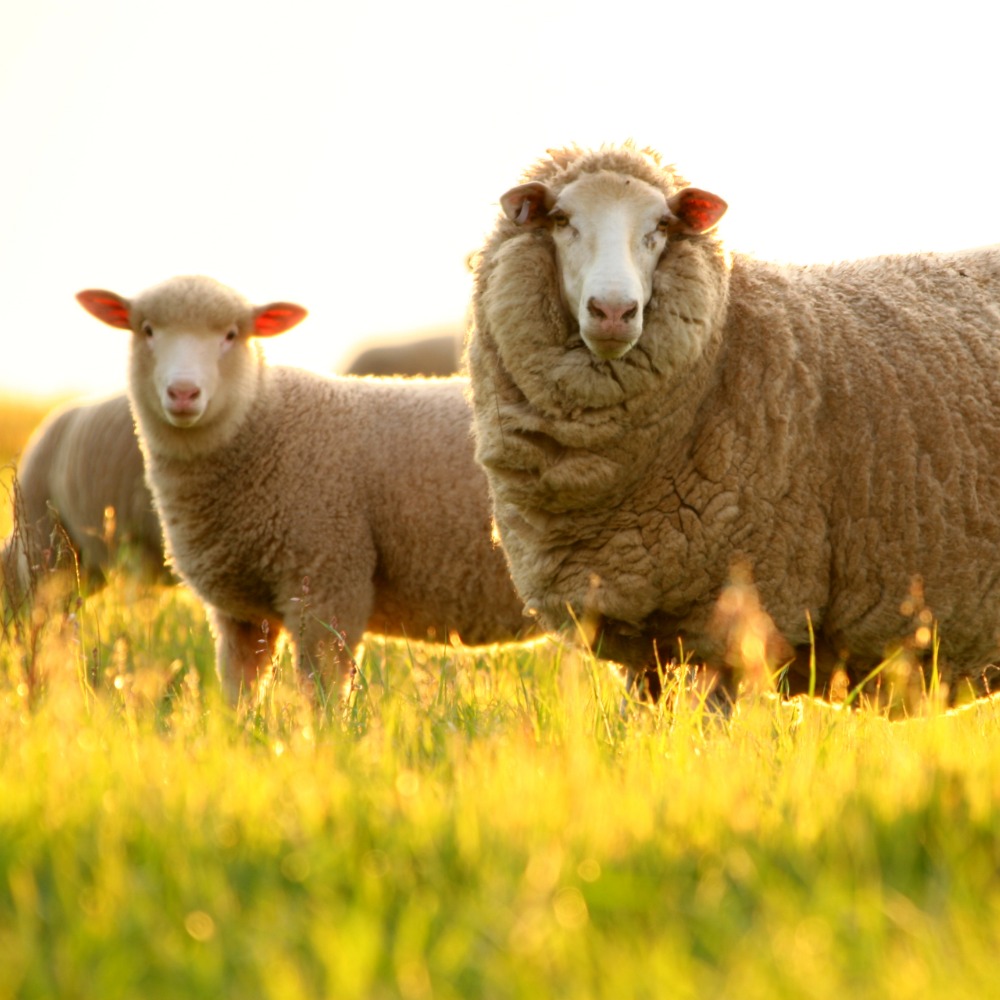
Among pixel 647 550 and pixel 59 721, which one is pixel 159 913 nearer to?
pixel 59 721

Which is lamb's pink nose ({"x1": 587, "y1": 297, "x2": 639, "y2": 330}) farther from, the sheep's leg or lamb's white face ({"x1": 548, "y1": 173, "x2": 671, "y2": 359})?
the sheep's leg

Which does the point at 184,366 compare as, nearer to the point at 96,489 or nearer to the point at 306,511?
the point at 306,511

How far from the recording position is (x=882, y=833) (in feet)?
7.17

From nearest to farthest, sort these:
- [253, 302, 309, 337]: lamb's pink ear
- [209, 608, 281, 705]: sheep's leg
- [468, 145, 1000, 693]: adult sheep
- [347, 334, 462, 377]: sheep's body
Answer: [468, 145, 1000, 693]: adult sheep < [209, 608, 281, 705]: sheep's leg < [253, 302, 309, 337]: lamb's pink ear < [347, 334, 462, 377]: sheep's body

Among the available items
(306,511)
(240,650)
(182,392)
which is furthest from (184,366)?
(240,650)

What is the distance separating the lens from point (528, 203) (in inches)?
158

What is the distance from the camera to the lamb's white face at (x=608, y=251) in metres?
3.61

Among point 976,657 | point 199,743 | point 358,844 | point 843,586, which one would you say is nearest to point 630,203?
point 843,586

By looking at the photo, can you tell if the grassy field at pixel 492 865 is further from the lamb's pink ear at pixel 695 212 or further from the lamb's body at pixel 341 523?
the lamb's body at pixel 341 523

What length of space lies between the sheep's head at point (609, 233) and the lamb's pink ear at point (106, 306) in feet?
6.41

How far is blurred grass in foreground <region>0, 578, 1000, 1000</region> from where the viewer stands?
171 centimetres

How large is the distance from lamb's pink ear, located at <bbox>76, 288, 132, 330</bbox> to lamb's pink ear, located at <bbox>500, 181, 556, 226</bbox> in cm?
196

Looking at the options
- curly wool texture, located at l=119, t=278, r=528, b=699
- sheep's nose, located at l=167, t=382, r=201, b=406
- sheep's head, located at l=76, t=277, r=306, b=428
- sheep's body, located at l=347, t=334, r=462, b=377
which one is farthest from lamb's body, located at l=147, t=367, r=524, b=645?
sheep's body, located at l=347, t=334, r=462, b=377

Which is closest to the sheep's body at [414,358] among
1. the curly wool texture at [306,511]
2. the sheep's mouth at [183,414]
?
the curly wool texture at [306,511]
